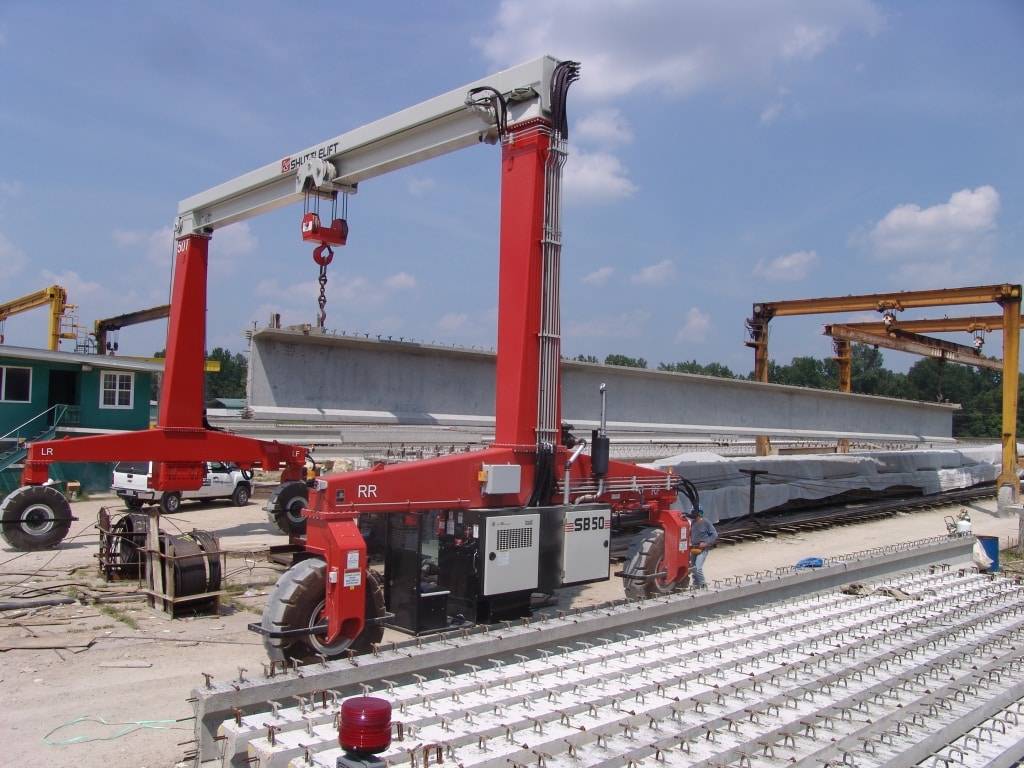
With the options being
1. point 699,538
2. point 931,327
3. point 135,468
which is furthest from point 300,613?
point 931,327

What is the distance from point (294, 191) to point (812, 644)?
34.9ft

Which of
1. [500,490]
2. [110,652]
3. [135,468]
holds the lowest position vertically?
[110,652]

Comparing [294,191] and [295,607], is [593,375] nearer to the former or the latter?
[294,191]

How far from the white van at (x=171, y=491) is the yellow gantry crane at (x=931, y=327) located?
16.1 m

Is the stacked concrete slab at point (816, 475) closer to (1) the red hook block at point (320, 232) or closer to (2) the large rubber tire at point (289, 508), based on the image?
(2) the large rubber tire at point (289, 508)

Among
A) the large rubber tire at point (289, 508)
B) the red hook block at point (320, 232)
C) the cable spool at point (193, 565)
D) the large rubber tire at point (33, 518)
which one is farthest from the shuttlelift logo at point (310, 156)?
the large rubber tire at point (33, 518)

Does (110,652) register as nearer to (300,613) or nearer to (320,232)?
(300,613)

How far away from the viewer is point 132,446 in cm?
1398

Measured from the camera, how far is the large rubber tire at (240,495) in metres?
23.1

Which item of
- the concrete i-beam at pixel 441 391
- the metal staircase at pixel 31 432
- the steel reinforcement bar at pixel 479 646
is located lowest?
the steel reinforcement bar at pixel 479 646

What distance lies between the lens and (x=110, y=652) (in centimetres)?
869

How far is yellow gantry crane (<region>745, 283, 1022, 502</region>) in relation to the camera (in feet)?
86.6

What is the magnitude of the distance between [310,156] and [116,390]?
17840 millimetres

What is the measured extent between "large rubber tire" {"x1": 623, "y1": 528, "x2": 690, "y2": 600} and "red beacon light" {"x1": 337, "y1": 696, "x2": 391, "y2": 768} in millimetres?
7070
